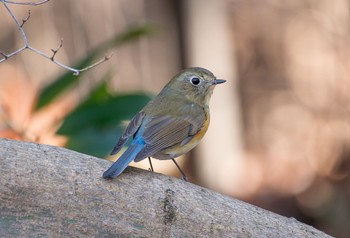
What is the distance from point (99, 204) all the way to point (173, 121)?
1.02m

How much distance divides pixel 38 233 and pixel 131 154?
69 cm

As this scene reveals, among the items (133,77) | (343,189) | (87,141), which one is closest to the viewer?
(87,141)

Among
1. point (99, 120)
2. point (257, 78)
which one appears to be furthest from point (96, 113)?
point (257, 78)

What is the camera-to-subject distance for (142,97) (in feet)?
14.3

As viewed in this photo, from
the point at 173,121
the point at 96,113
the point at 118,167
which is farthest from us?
the point at 96,113

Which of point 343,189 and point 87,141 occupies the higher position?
point 87,141

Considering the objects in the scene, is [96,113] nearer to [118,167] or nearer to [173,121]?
[173,121]

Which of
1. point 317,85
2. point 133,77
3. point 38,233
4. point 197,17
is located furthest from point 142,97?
point 317,85

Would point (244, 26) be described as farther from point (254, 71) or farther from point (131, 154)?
point (131, 154)

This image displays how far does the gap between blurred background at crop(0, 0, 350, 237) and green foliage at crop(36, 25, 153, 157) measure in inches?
107

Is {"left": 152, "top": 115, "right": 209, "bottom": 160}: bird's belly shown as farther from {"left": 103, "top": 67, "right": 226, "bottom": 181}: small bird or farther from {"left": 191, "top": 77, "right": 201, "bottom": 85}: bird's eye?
{"left": 191, "top": 77, "right": 201, "bottom": 85}: bird's eye

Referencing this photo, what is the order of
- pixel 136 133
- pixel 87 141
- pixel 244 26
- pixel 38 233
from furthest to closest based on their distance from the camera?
pixel 244 26
pixel 87 141
pixel 136 133
pixel 38 233

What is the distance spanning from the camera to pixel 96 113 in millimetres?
4203

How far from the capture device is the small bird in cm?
360
